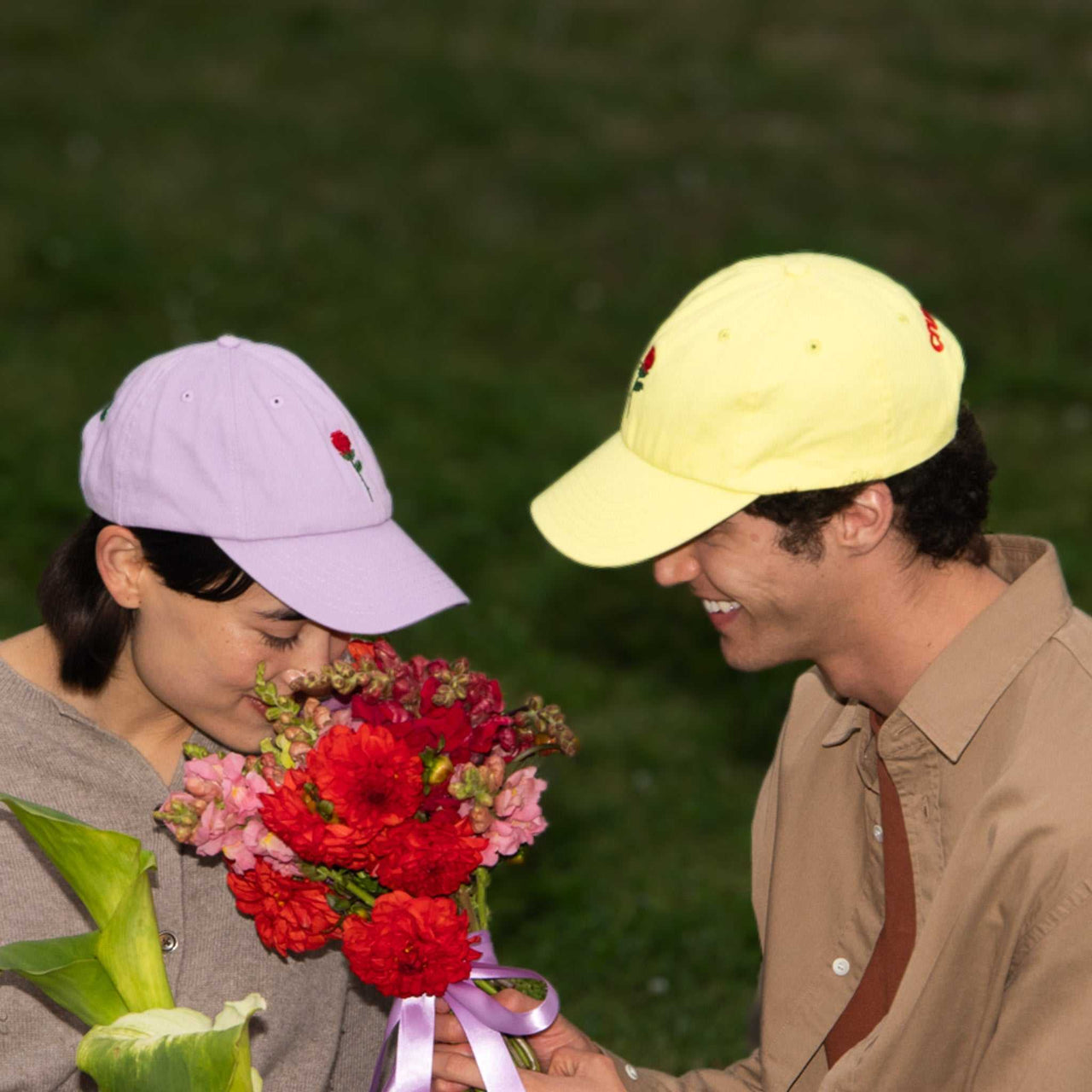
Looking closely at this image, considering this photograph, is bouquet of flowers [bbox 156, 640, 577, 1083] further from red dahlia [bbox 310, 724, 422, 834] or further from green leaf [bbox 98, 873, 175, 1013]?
green leaf [bbox 98, 873, 175, 1013]

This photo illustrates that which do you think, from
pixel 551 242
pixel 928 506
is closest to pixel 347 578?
pixel 928 506

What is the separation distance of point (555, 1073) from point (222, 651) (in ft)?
3.15

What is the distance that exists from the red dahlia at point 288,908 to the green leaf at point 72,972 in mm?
193

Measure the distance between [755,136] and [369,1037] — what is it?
29.1 feet

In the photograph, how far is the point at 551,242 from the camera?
1063cm

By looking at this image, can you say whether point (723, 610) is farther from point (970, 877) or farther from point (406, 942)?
point (406, 942)

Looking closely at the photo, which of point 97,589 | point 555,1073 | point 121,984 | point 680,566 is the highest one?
point 680,566

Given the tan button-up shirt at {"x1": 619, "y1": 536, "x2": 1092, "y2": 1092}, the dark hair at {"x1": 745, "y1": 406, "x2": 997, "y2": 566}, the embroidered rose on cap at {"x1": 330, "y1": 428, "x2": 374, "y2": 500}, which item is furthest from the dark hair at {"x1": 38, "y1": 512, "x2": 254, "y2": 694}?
the tan button-up shirt at {"x1": 619, "y1": 536, "x2": 1092, "y2": 1092}

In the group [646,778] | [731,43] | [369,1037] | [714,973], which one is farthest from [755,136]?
[369,1037]

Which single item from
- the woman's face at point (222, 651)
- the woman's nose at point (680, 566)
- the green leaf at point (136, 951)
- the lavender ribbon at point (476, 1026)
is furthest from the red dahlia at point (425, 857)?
the woman's nose at point (680, 566)

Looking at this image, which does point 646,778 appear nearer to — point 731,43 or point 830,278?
point 830,278

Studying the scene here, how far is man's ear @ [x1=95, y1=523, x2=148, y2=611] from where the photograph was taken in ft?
10.2

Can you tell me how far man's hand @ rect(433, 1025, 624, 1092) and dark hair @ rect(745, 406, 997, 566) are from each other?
0.98 m

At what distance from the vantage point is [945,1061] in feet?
9.56
